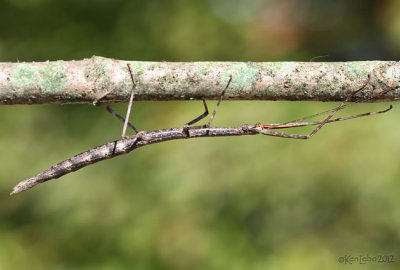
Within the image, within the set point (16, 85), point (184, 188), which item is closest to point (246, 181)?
point (184, 188)

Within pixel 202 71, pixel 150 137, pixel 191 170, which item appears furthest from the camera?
pixel 191 170

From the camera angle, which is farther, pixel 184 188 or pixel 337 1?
pixel 337 1

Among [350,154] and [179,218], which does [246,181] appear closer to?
[179,218]

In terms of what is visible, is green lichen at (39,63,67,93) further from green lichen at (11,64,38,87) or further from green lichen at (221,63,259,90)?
green lichen at (221,63,259,90)

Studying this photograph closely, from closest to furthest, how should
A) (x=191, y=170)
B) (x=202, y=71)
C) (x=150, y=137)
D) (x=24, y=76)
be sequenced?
(x=24, y=76), (x=202, y=71), (x=150, y=137), (x=191, y=170)

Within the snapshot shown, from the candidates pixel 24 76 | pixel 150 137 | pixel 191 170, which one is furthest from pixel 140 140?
pixel 24 76

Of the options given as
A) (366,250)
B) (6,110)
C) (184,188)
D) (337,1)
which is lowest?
(366,250)

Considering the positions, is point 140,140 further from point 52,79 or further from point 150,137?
point 52,79
